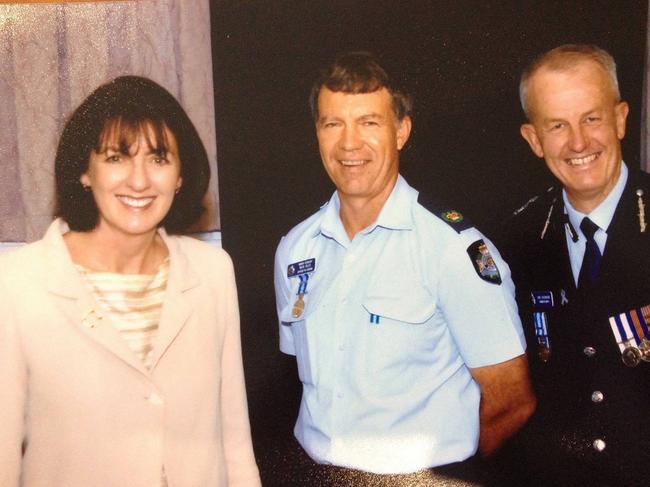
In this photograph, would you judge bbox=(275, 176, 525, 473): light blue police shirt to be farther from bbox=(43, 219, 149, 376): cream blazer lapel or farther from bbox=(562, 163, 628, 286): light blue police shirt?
bbox=(43, 219, 149, 376): cream blazer lapel

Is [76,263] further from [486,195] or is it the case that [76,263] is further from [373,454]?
[486,195]

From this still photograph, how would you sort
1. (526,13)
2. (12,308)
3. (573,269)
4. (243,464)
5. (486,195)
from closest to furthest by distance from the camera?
1. (12,308)
2. (243,464)
3. (573,269)
4. (526,13)
5. (486,195)

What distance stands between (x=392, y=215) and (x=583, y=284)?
0.42 m

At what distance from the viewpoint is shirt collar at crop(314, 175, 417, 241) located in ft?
4.72

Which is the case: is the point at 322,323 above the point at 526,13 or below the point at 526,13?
below

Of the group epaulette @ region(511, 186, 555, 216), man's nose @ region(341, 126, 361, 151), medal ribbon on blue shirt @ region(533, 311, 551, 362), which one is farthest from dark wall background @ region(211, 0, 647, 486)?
medal ribbon on blue shirt @ region(533, 311, 551, 362)

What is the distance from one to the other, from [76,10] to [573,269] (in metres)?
1.15

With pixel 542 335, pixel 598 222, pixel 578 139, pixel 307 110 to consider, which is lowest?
pixel 542 335

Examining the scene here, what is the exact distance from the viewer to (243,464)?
4.10 feet

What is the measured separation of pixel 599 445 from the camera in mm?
1313

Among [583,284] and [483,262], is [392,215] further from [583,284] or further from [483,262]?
[583,284]

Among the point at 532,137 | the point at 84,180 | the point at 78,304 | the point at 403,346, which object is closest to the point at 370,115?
the point at 532,137

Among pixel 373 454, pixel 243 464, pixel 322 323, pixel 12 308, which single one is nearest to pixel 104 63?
pixel 12 308

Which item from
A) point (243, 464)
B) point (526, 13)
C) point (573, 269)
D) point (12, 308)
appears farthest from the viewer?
point (526, 13)
